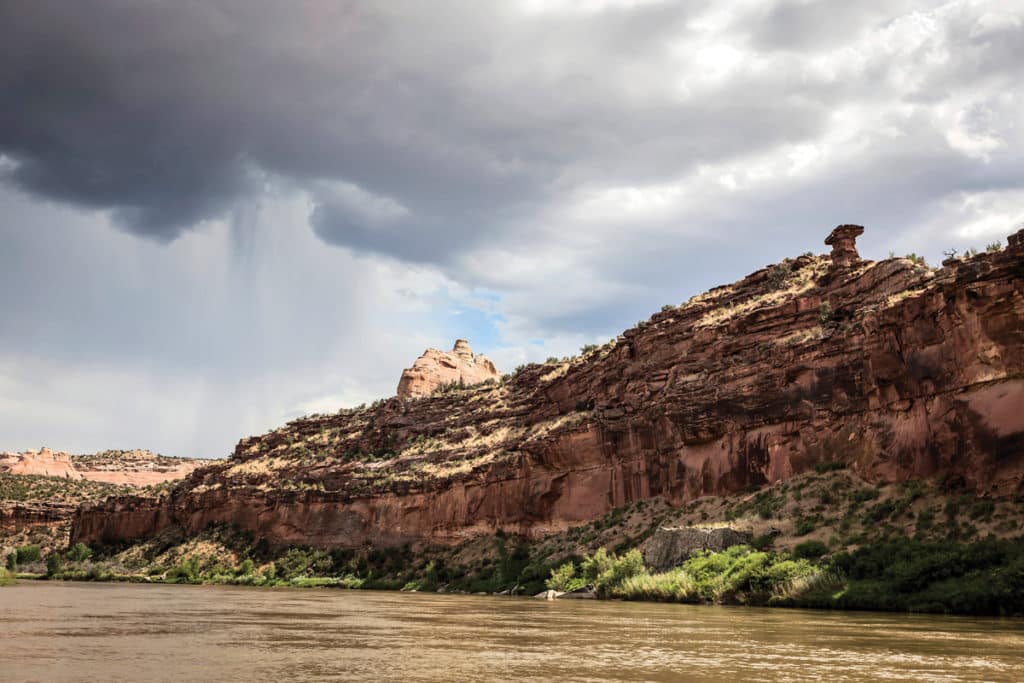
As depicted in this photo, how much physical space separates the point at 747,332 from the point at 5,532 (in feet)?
278

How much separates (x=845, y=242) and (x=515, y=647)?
39133 mm

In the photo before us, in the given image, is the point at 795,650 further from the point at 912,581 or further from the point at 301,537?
the point at 301,537

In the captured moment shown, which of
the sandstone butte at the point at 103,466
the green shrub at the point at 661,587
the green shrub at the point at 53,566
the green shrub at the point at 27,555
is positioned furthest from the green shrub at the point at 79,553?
the green shrub at the point at 661,587

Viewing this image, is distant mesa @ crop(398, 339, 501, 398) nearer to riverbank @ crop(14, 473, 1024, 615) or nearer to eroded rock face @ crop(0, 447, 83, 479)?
riverbank @ crop(14, 473, 1024, 615)

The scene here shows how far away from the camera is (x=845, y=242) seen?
45781 mm

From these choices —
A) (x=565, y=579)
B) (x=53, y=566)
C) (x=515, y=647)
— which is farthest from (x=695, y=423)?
(x=53, y=566)

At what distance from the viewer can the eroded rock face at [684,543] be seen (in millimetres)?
30094

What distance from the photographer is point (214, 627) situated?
1748cm

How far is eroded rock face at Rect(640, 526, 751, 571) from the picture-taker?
3009 cm

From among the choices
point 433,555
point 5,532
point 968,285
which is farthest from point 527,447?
point 5,532

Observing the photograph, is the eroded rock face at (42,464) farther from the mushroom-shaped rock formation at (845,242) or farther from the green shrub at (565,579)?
the mushroom-shaped rock formation at (845,242)

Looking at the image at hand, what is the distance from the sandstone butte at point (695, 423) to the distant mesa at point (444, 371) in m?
14.3

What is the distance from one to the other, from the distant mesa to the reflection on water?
252 ft

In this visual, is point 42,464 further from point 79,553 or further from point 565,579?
point 565,579
